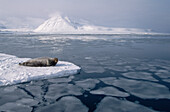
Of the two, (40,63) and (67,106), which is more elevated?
(40,63)

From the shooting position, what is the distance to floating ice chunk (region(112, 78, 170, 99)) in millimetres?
4641

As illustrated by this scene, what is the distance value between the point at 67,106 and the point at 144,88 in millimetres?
2767

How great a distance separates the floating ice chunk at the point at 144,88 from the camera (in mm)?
4641

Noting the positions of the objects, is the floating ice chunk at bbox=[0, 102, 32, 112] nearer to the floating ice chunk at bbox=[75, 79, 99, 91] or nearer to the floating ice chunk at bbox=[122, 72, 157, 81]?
the floating ice chunk at bbox=[75, 79, 99, 91]

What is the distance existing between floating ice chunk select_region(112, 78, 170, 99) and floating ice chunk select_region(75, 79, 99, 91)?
2.44ft

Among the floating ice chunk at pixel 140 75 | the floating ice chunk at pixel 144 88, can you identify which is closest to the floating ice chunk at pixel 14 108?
the floating ice chunk at pixel 144 88

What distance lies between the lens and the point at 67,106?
155 inches

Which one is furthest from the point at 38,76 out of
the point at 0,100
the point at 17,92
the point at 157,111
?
the point at 157,111

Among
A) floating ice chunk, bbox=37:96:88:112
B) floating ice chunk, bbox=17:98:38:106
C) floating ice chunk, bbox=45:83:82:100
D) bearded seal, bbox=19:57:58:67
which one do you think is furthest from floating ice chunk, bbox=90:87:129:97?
bearded seal, bbox=19:57:58:67

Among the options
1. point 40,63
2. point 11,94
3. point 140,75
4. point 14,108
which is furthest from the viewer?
point 40,63

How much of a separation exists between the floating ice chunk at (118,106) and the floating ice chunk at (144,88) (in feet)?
2.34

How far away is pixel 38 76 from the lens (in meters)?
5.91

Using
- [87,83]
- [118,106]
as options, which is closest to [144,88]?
[118,106]

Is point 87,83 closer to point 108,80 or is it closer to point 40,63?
point 108,80
